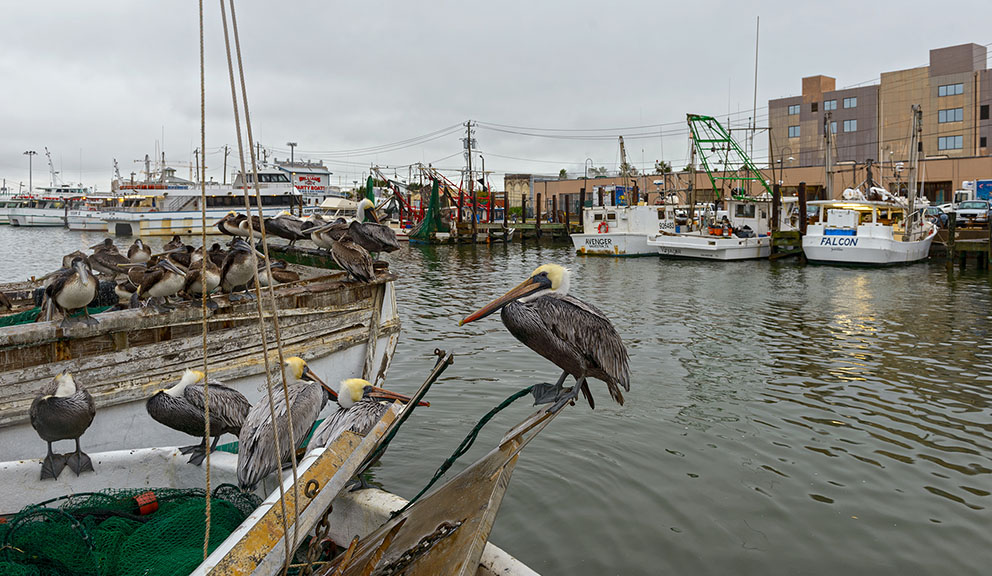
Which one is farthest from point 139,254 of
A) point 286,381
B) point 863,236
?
point 863,236

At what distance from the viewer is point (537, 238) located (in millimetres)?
44531

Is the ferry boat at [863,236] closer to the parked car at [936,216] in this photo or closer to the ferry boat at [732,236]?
the ferry boat at [732,236]

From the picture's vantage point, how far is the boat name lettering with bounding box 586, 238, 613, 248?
33.5 metres

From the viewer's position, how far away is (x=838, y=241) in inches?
1073

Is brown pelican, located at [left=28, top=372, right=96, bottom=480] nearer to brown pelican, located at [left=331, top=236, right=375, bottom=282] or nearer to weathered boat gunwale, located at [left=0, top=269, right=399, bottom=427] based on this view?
weathered boat gunwale, located at [left=0, top=269, right=399, bottom=427]

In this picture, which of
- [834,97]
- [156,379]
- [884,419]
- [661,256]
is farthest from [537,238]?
[156,379]

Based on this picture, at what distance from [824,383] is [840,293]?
1092cm

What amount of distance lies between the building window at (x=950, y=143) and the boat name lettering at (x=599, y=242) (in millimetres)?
35273

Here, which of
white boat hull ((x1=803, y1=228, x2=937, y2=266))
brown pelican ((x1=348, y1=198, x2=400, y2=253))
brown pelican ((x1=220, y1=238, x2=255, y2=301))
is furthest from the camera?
white boat hull ((x1=803, y1=228, x2=937, y2=266))

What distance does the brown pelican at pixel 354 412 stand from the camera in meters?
4.54

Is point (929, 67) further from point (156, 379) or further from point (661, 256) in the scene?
point (156, 379)

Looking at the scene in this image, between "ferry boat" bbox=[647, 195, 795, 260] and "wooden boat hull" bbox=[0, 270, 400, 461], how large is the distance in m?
25.4

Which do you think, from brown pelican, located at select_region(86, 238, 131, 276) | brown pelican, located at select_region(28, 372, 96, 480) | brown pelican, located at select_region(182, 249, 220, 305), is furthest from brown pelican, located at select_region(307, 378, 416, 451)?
brown pelican, located at select_region(86, 238, 131, 276)

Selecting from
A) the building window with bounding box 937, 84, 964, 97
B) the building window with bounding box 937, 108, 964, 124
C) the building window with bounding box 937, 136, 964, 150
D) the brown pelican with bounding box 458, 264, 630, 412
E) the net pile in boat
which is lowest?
the net pile in boat
